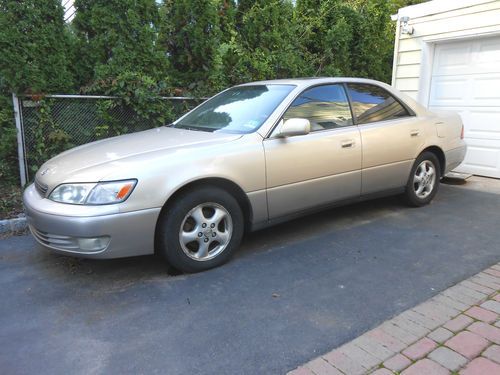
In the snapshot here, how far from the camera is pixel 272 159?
357cm

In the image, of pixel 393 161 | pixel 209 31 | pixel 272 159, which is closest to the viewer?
pixel 272 159

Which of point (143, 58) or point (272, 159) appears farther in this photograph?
point (143, 58)

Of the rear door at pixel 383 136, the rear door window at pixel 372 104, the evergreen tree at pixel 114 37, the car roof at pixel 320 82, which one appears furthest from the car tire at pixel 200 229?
the evergreen tree at pixel 114 37

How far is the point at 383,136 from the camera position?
4.41 m

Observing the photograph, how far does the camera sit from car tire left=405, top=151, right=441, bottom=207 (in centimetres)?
489

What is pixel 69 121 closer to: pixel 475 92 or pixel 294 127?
pixel 294 127

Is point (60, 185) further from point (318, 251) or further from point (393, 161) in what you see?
point (393, 161)

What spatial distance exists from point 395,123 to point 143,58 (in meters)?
3.54

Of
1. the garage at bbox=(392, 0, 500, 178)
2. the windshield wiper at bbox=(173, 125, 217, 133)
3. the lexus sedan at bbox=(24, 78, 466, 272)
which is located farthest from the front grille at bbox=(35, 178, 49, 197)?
the garage at bbox=(392, 0, 500, 178)

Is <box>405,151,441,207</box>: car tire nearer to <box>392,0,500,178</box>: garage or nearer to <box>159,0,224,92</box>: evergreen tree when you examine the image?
<box>392,0,500,178</box>: garage

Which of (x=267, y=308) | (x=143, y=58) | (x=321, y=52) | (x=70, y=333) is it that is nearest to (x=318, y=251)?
(x=267, y=308)

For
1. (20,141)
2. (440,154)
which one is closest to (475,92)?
(440,154)

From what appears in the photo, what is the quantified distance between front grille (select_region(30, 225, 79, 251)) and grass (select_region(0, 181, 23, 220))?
69.3 inches

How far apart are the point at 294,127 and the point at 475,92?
4.70m
